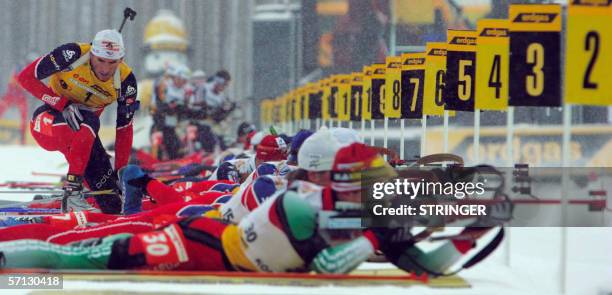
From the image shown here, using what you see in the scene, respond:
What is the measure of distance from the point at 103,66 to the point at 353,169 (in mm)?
4702

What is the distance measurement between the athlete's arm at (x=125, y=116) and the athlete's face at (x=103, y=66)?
0.19 m

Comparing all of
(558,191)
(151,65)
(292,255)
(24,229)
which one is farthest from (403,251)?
(151,65)

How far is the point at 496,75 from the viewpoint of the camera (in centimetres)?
752

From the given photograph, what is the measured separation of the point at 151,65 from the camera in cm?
4356

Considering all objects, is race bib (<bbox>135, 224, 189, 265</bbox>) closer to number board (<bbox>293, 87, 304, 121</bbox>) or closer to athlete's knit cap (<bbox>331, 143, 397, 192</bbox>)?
athlete's knit cap (<bbox>331, 143, 397, 192</bbox>)

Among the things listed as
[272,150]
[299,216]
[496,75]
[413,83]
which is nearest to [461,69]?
[496,75]

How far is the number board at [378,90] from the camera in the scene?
39.1 feet

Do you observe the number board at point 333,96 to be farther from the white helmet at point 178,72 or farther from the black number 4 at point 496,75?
the black number 4 at point 496,75

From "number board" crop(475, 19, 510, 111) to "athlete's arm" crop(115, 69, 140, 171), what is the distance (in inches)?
144

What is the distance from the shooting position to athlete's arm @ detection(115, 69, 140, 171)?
32.1 feet

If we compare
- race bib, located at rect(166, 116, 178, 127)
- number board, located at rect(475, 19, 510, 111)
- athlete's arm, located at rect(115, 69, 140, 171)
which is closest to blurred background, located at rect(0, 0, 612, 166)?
A: race bib, located at rect(166, 116, 178, 127)

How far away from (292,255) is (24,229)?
2084 mm

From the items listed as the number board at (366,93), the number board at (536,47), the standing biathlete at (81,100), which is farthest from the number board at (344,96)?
the number board at (536,47)

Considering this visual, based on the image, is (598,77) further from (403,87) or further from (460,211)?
(403,87)
